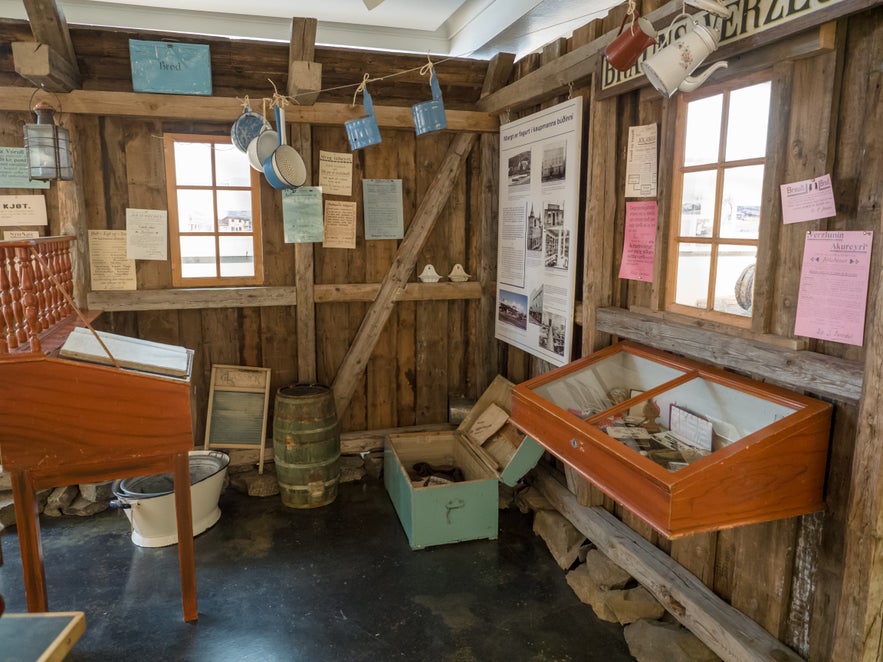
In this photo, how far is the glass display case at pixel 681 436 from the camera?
2070mm

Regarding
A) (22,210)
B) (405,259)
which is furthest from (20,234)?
(405,259)

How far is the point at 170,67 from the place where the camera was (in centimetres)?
408

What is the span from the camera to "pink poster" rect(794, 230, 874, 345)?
2.10 metres

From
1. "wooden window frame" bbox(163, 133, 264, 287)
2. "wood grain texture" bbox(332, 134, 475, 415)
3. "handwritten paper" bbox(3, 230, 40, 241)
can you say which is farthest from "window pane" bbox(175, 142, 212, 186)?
"wood grain texture" bbox(332, 134, 475, 415)

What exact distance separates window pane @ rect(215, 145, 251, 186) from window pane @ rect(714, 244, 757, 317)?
333 centimetres

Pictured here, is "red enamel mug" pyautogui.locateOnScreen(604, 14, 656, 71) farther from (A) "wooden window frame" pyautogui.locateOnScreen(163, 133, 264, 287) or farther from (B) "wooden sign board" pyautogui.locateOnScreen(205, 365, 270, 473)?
(B) "wooden sign board" pyautogui.locateOnScreen(205, 365, 270, 473)

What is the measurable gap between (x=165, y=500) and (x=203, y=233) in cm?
190

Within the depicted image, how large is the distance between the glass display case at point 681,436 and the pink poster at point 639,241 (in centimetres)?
39

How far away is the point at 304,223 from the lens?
14.9ft

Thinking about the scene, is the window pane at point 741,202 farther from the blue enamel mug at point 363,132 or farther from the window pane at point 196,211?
the window pane at point 196,211

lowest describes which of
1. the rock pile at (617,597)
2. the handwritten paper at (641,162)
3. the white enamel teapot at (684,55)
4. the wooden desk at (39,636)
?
the rock pile at (617,597)

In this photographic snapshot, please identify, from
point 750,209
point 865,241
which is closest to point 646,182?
point 750,209

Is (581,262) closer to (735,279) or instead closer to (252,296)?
(735,279)

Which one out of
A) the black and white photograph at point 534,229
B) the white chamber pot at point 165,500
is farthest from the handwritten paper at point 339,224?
the white chamber pot at point 165,500
